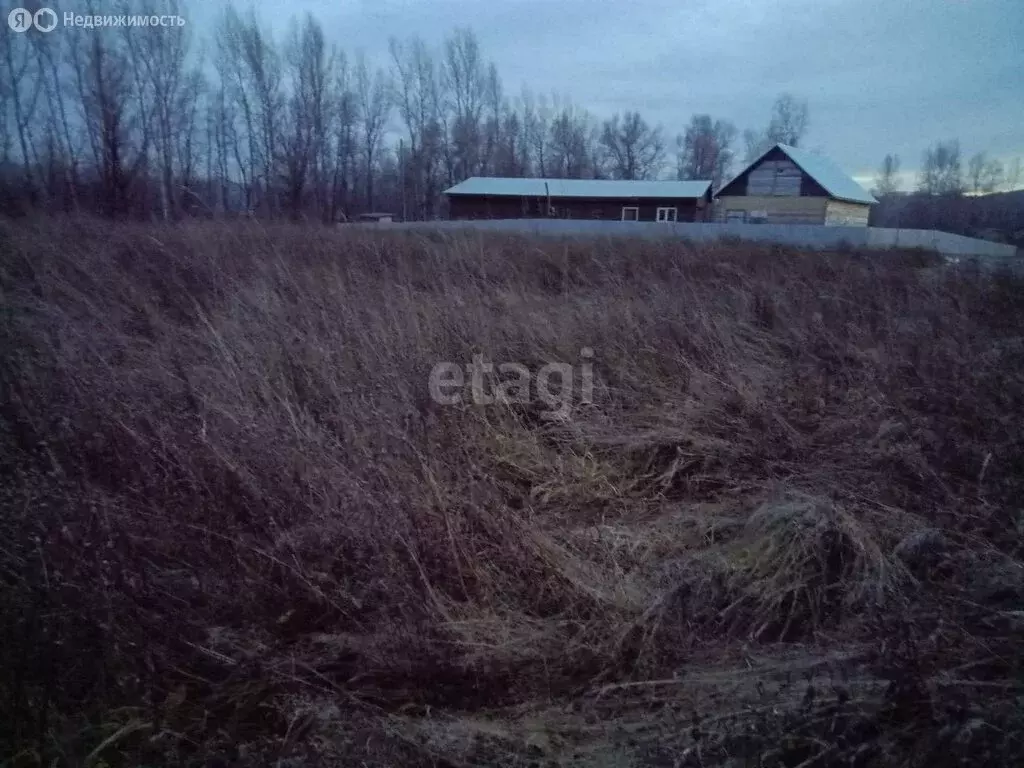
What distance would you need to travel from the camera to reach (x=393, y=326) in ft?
15.1

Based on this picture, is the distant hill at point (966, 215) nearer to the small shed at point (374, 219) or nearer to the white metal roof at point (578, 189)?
the white metal roof at point (578, 189)

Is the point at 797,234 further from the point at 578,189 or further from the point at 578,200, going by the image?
the point at 578,189

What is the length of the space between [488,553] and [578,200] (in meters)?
32.1

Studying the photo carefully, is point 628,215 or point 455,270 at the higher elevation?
point 628,215

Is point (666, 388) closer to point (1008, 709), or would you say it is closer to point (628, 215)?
point (1008, 709)

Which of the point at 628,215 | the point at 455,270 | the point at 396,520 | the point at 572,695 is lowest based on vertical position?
the point at 572,695

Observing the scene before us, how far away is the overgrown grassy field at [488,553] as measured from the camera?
176 cm

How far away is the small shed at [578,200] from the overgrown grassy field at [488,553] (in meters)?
27.8

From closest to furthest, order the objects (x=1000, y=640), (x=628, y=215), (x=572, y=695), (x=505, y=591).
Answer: (x=572, y=695) → (x=1000, y=640) → (x=505, y=591) → (x=628, y=215)

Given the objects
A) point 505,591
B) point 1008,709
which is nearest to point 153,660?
point 505,591

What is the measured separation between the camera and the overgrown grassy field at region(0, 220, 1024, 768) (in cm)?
176

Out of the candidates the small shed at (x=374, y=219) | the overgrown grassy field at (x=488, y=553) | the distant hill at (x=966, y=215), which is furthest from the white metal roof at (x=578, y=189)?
the overgrown grassy field at (x=488, y=553)

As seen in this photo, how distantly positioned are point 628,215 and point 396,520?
32568 millimetres

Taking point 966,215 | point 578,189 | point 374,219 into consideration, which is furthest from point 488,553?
point 966,215
